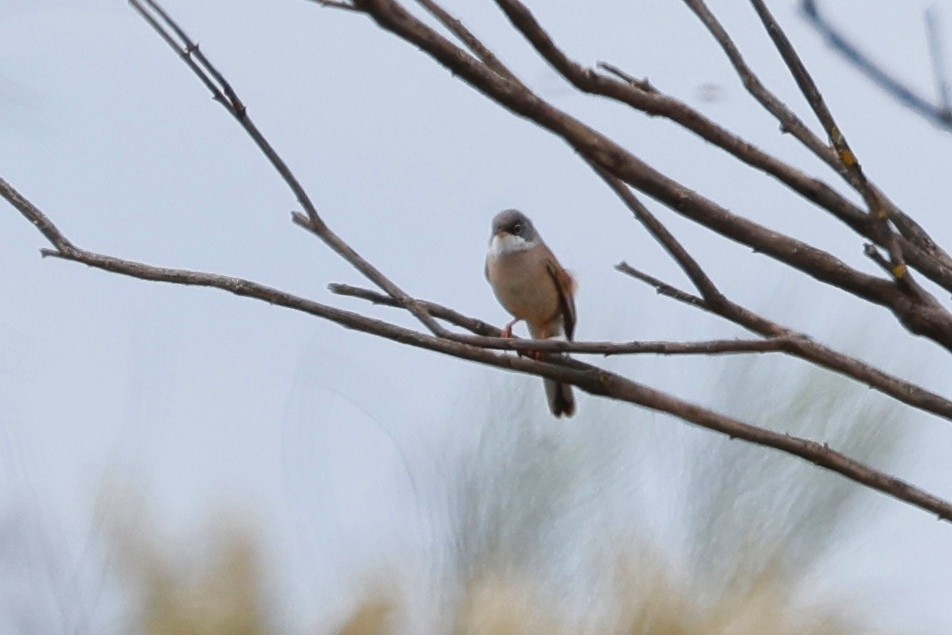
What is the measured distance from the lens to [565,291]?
4496 millimetres

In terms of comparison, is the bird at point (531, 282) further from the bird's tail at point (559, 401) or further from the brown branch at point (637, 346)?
the brown branch at point (637, 346)

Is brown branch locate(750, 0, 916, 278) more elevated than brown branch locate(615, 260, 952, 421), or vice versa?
brown branch locate(750, 0, 916, 278)

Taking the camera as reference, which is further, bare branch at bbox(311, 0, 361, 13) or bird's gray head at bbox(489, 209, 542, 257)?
bird's gray head at bbox(489, 209, 542, 257)

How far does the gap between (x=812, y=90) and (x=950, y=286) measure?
0.24m

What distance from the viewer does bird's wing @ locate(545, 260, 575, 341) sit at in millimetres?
4457

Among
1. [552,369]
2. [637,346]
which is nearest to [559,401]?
[552,369]

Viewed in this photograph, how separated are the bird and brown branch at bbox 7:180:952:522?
263 centimetres

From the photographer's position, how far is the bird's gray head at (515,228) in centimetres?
457

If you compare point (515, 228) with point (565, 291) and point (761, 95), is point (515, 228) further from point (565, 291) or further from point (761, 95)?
point (761, 95)

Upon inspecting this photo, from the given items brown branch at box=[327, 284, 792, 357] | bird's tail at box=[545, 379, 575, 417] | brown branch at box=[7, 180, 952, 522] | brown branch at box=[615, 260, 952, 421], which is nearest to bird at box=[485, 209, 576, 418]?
bird's tail at box=[545, 379, 575, 417]

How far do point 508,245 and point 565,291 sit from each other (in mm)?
240

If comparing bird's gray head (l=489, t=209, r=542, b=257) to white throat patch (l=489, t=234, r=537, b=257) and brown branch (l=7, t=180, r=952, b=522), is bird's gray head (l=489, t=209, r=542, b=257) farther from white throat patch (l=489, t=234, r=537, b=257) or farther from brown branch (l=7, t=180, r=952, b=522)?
brown branch (l=7, t=180, r=952, b=522)

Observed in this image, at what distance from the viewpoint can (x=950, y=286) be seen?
4.47ft

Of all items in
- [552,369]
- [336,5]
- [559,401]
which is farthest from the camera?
[559,401]
